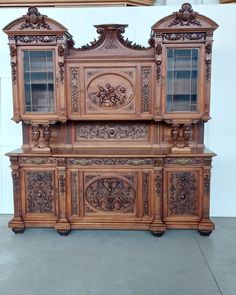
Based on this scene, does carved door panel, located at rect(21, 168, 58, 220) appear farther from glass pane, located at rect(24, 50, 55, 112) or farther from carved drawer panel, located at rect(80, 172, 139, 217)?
glass pane, located at rect(24, 50, 55, 112)

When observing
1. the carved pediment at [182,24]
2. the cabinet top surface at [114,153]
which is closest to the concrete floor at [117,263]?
the cabinet top surface at [114,153]

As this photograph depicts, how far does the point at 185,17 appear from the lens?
126 inches

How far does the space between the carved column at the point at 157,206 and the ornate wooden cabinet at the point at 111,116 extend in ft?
0.04

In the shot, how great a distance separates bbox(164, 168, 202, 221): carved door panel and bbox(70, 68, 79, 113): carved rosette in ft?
4.21

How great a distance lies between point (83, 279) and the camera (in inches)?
101

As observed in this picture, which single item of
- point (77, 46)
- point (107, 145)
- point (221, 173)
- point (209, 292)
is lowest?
point (209, 292)

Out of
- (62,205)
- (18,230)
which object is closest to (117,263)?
(62,205)

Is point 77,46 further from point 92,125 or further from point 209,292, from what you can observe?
point 209,292

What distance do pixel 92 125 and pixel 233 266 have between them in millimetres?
2181

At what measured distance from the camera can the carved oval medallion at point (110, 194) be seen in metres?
3.42

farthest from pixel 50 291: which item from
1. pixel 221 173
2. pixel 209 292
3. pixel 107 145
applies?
pixel 221 173

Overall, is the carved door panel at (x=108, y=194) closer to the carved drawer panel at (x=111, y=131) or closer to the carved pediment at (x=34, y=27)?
the carved drawer panel at (x=111, y=131)

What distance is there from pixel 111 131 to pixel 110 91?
507 mm

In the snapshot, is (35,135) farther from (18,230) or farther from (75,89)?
(18,230)
